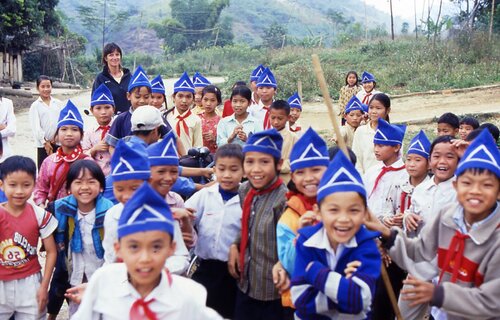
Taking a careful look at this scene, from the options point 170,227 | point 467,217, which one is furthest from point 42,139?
point 467,217

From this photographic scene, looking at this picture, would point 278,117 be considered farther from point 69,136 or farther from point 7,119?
point 7,119

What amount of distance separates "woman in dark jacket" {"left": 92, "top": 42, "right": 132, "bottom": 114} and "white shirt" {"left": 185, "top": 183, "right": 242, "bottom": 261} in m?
3.11

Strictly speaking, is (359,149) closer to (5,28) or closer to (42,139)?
(42,139)

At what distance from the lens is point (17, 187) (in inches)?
143

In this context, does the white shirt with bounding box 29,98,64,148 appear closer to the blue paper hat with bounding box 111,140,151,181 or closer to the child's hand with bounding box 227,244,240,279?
the blue paper hat with bounding box 111,140,151,181

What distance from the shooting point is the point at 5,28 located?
23594 mm

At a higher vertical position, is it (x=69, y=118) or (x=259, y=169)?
(x=69, y=118)

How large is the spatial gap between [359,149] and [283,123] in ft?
2.90

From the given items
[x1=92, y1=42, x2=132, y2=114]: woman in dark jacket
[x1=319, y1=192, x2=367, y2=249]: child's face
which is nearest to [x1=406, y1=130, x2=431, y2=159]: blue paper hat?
[x1=319, y1=192, x2=367, y2=249]: child's face

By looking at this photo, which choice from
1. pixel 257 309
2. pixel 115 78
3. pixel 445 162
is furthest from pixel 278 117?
pixel 257 309

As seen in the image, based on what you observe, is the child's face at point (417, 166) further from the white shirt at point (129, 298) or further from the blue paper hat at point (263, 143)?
the white shirt at point (129, 298)

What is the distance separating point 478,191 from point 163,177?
6.46ft

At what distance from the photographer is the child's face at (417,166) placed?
440 cm

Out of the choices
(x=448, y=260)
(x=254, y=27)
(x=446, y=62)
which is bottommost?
(x=448, y=260)
